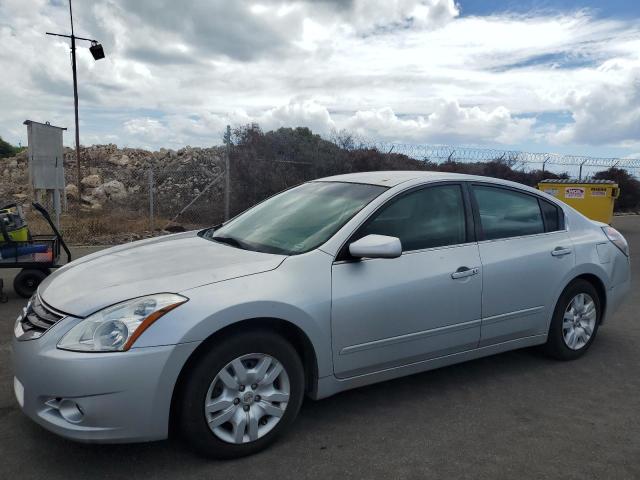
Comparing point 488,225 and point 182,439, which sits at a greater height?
point 488,225

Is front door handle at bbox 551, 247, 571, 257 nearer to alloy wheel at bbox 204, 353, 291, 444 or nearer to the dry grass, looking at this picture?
alloy wheel at bbox 204, 353, 291, 444

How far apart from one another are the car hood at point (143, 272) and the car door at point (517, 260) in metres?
1.63

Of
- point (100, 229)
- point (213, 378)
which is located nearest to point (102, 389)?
point (213, 378)

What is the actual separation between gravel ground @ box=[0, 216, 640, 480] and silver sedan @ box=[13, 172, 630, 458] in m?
0.22

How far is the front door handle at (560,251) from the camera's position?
4492 mm

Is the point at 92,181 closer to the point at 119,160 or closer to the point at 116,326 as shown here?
the point at 119,160

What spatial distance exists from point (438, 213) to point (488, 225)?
1.50 ft

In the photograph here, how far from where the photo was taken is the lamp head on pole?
16.6 m

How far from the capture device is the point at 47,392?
2.81 metres

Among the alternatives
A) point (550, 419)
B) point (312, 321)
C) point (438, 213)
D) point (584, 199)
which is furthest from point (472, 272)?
point (584, 199)

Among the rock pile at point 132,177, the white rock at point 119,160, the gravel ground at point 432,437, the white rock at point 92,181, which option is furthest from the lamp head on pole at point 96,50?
the gravel ground at point 432,437

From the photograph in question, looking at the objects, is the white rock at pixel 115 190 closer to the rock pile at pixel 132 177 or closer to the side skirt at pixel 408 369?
the rock pile at pixel 132 177

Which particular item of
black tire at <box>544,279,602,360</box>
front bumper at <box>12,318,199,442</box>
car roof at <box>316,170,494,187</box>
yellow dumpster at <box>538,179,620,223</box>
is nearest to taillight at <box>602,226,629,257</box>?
black tire at <box>544,279,602,360</box>

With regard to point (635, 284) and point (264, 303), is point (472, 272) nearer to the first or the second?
point (264, 303)
